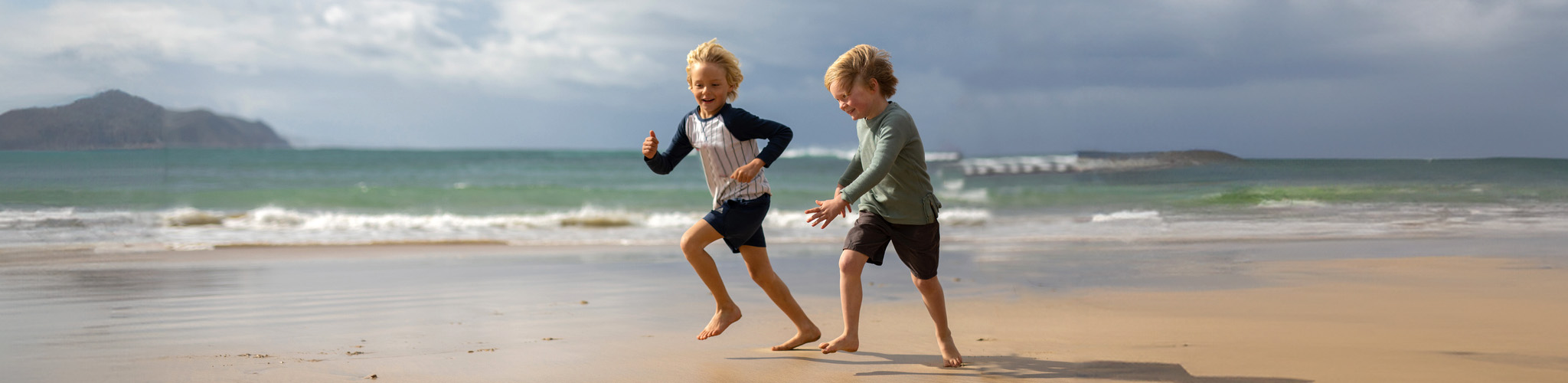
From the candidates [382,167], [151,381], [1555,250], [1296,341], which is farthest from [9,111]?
[382,167]

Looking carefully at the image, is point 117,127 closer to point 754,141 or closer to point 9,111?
point 9,111

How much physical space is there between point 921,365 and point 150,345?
9.94 ft

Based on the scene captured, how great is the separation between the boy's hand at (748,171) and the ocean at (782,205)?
628cm

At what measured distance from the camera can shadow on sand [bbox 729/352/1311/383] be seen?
296 cm

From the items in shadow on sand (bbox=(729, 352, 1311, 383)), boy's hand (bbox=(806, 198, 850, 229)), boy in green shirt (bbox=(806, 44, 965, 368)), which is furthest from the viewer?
boy in green shirt (bbox=(806, 44, 965, 368))

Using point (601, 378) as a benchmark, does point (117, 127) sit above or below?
above

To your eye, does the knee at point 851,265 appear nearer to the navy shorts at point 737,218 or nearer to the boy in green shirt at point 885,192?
the boy in green shirt at point 885,192

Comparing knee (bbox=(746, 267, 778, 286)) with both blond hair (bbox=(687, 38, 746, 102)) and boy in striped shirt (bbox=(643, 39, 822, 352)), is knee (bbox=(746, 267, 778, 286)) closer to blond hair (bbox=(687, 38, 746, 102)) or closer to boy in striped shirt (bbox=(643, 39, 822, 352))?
boy in striped shirt (bbox=(643, 39, 822, 352))

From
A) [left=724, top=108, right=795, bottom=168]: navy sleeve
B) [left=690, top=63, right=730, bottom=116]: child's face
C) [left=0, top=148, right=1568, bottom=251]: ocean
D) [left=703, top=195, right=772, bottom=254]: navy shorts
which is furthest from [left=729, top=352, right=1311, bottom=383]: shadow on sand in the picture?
[left=0, top=148, right=1568, bottom=251]: ocean

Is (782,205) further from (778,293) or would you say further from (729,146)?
(729,146)

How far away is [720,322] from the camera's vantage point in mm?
3568

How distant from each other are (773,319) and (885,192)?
1430 millimetres

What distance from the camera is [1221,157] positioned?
49.3 feet

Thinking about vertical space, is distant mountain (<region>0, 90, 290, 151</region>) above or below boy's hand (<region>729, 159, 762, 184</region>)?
above
